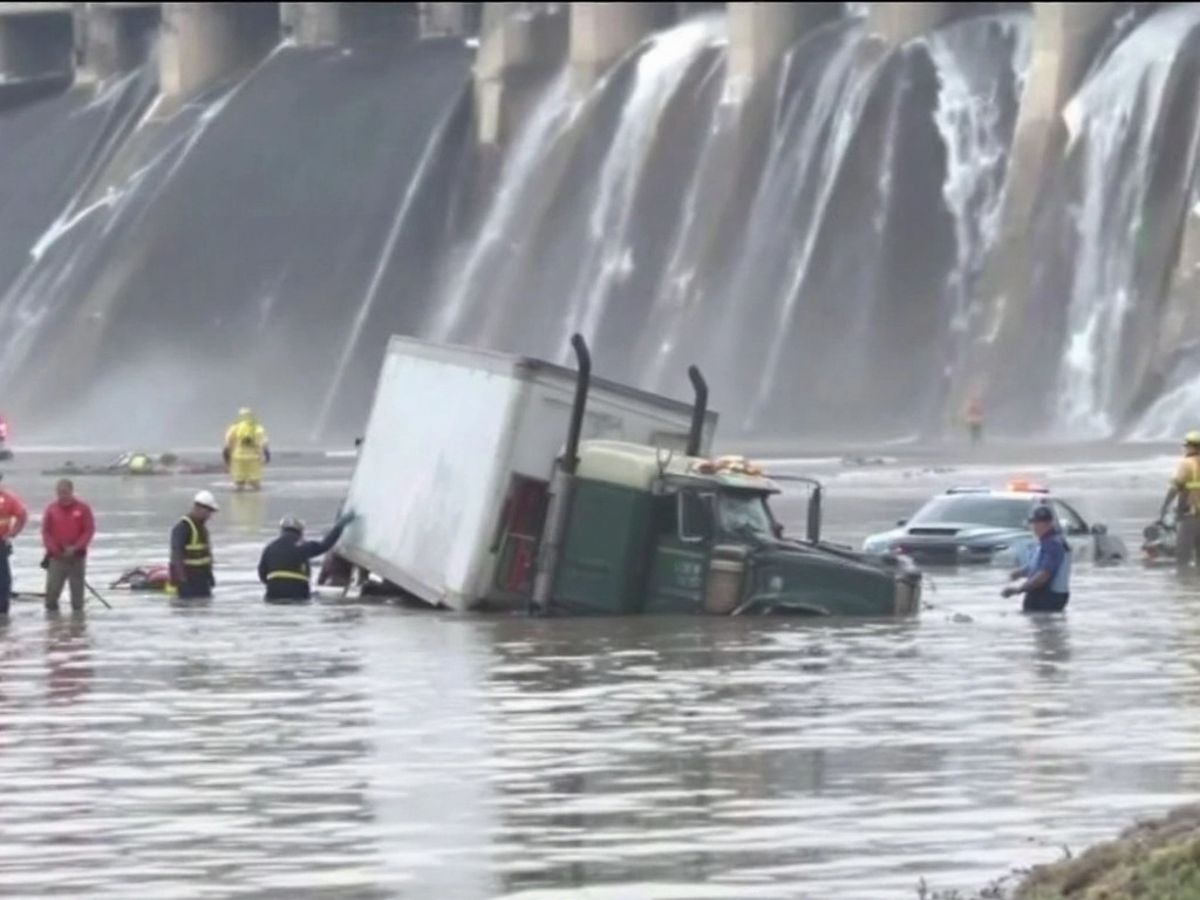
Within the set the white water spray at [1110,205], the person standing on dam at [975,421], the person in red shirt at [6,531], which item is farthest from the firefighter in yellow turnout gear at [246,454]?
the person in red shirt at [6,531]

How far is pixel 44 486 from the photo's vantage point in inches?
2504

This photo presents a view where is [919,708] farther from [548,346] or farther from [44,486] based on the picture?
[548,346]

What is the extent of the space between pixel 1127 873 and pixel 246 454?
45.8 metres

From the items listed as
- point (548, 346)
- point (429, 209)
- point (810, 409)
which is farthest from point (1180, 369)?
point (429, 209)

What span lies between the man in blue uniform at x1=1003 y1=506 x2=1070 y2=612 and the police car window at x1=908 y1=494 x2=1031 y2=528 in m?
8.57

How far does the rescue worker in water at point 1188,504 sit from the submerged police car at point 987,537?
4.38 ft

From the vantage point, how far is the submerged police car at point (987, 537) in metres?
39.6

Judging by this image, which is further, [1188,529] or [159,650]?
[1188,529]

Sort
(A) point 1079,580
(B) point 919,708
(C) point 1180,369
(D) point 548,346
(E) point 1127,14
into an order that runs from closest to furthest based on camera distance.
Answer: (B) point 919,708 < (A) point 1079,580 < (C) point 1180,369 < (E) point 1127,14 < (D) point 548,346

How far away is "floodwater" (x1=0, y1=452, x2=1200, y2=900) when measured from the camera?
16172 millimetres

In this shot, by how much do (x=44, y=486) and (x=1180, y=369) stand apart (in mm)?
22868

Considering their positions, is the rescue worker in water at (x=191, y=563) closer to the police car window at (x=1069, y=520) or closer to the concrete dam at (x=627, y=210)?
the police car window at (x=1069, y=520)

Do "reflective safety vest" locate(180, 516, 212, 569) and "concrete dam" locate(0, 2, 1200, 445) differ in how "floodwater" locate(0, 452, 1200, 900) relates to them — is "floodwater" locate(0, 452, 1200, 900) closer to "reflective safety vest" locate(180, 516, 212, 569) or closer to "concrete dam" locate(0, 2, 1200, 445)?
"reflective safety vest" locate(180, 516, 212, 569)

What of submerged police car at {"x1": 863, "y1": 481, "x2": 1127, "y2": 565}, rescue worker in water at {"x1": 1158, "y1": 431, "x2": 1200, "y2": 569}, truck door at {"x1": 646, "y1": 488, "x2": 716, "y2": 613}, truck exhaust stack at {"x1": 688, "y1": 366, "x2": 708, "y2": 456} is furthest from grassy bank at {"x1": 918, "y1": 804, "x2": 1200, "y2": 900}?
submerged police car at {"x1": 863, "y1": 481, "x2": 1127, "y2": 565}
